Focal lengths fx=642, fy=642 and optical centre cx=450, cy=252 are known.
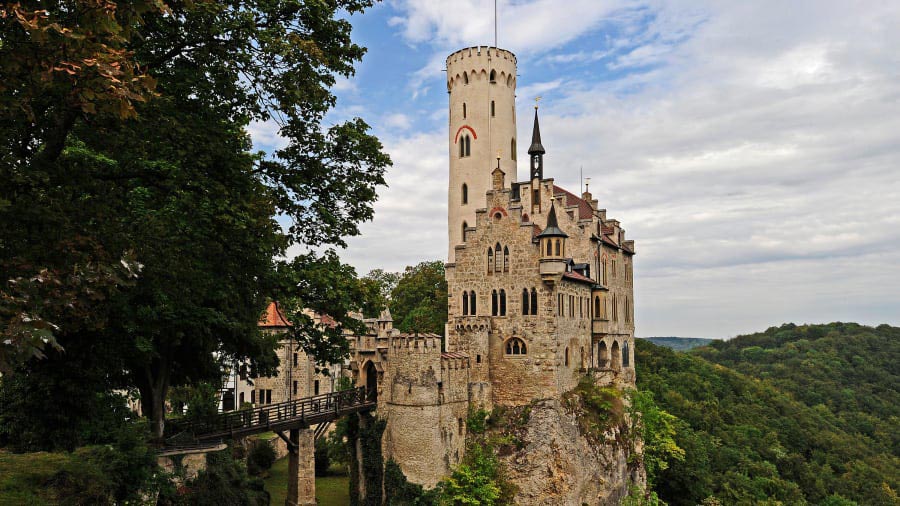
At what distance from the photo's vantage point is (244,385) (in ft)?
182

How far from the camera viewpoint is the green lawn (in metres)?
37.1

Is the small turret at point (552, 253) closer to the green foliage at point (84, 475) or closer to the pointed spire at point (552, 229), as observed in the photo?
the pointed spire at point (552, 229)

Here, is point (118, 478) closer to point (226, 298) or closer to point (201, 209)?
point (226, 298)

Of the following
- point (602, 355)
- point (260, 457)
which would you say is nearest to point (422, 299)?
point (602, 355)

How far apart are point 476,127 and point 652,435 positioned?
982 inches

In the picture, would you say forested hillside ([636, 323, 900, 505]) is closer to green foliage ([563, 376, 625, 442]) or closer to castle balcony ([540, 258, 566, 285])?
green foliage ([563, 376, 625, 442])

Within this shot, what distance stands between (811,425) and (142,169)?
Result: 279 ft

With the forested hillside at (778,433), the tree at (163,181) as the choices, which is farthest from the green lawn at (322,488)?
the forested hillside at (778,433)

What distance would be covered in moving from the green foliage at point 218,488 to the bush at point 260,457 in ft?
42.3

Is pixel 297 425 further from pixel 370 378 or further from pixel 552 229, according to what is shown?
pixel 552 229

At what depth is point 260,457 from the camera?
44.4 m

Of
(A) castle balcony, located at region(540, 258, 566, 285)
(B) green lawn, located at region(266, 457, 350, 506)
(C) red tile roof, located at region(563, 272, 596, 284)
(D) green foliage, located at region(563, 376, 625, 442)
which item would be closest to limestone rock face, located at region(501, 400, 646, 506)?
(D) green foliage, located at region(563, 376, 625, 442)

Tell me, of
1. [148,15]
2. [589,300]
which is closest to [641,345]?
[589,300]

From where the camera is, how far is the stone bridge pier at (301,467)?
32.5 metres
